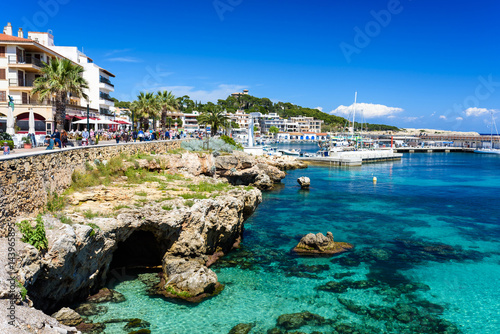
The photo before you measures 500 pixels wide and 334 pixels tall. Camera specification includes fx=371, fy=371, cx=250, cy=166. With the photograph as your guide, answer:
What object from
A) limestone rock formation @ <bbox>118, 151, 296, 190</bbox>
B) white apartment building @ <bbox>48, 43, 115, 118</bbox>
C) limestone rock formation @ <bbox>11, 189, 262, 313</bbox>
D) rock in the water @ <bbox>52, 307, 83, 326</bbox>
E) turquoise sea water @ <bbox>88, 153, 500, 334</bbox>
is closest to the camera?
limestone rock formation @ <bbox>11, 189, 262, 313</bbox>

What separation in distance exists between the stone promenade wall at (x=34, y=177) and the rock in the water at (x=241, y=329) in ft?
26.4

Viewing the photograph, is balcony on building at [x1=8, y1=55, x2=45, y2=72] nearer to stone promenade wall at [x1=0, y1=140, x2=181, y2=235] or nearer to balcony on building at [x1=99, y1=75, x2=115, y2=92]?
balcony on building at [x1=99, y1=75, x2=115, y2=92]

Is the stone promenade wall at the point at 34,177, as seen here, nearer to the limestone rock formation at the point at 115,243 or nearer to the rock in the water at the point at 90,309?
the limestone rock formation at the point at 115,243

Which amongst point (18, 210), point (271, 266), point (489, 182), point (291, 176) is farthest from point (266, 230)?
point (489, 182)

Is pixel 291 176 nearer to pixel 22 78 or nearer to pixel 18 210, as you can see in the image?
pixel 22 78

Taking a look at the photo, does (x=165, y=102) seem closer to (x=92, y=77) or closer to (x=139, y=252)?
(x=92, y=77)

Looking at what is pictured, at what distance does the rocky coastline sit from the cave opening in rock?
46 millimetres

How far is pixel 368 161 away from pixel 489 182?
33.1m

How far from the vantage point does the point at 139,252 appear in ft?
59.7

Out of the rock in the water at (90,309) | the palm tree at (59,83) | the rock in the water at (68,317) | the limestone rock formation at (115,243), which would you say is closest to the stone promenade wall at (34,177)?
the limestone rock formation at (115,243)

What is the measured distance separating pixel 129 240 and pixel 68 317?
21.0 feet

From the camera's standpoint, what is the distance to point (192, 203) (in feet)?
58.1

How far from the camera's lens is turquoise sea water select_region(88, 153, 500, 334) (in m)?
13.5

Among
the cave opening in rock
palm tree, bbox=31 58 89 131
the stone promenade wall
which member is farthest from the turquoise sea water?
palm tree, bbox=31 58 89 131
